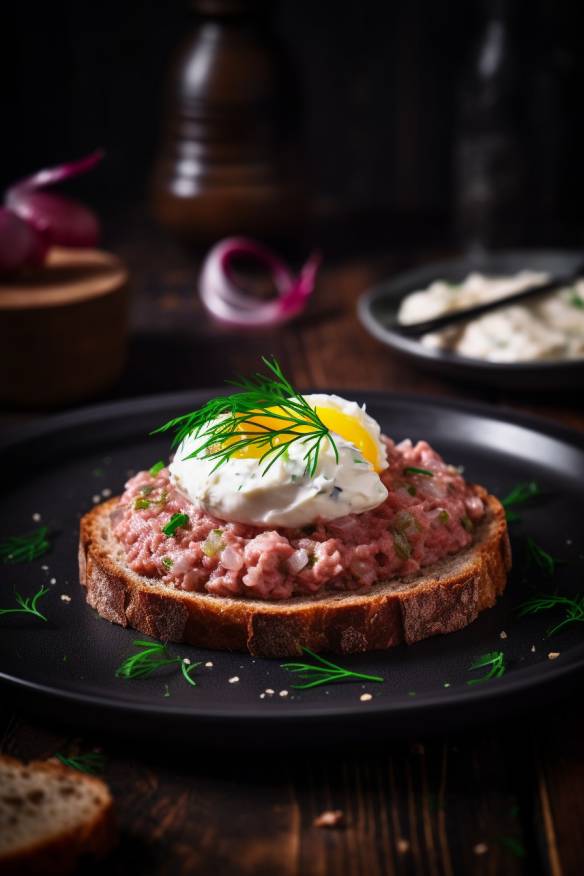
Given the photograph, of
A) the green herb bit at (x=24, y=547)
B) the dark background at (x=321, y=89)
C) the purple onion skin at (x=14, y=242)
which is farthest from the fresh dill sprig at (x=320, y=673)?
the dark background at (x=321, y=89)

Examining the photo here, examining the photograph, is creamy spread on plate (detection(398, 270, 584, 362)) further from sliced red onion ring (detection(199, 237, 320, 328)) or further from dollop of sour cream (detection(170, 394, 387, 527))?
dollop of sour cream (detection(170, 394, 387, 527))

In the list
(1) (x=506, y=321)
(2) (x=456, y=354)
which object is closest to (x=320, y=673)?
(2) (x=456, y=354)

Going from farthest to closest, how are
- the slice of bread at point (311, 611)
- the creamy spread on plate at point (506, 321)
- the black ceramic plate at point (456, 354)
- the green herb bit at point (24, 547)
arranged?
the creamy spread on plate at point (506, 321) → the black ceramic plate at point (456, 354) → the green herb bit at point (24, 547) → the slice of bread at point (311, 611)

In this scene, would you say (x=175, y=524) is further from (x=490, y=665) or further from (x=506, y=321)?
(x=506, y=321)

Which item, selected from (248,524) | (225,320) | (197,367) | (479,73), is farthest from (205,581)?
(479,73)

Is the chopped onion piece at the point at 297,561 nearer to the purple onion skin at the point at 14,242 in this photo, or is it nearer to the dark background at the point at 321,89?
the purple onion skin at the point at 14,242

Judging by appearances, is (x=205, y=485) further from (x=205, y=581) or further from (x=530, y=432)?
(x=530, y=432)
